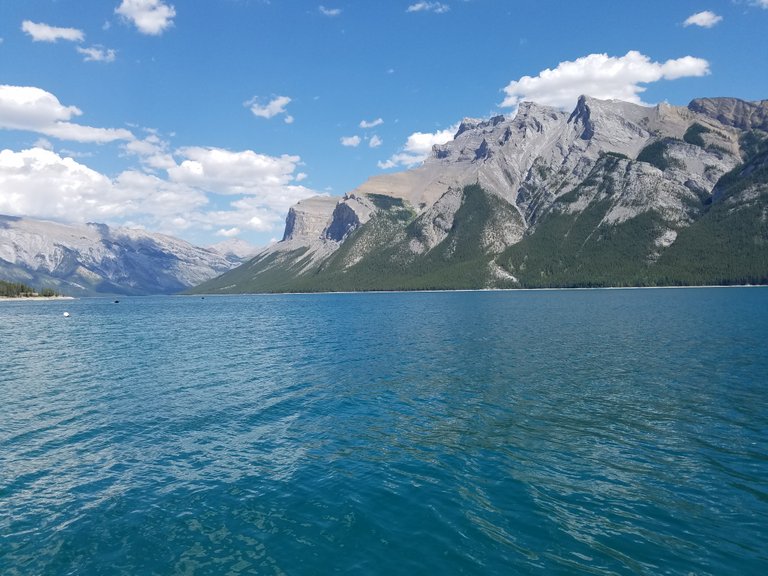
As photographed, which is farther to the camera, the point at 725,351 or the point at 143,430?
the point at 725,351

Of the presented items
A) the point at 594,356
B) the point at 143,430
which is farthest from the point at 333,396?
the point at 594,356

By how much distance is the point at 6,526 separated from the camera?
2383 cm

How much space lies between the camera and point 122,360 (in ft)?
256

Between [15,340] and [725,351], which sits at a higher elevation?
[725,351]

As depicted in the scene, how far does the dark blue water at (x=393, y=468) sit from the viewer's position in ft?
68.5

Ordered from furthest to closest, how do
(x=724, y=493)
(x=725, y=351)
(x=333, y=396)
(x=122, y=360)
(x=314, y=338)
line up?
(x=314, y=338) < (x=122, y=360) < (x=725, y=351) < (x=333, y=396) < (x=724, y=493)

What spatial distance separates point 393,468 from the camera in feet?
100.0

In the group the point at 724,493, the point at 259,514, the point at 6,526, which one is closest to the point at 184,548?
the point at 259,514

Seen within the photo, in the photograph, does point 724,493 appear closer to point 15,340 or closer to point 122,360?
point 122,360

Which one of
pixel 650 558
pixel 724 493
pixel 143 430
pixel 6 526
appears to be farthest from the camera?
pixel 143 430

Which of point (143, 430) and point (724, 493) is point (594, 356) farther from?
point (143, 430)

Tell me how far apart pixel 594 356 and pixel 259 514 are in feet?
193

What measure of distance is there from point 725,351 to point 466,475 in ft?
200

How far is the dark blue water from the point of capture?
20.9 meters
